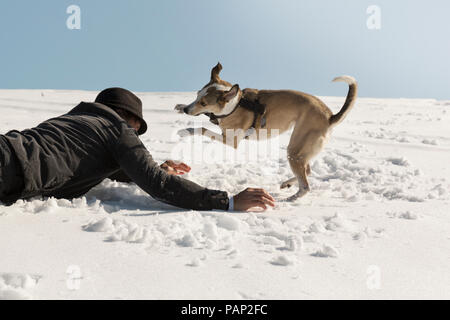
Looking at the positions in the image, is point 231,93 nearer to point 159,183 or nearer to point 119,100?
point 119,100

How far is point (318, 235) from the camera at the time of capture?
233 cm

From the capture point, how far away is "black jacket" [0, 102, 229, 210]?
2568 millimetres

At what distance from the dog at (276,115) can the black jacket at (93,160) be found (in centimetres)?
127

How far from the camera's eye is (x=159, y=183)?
8.73 feet

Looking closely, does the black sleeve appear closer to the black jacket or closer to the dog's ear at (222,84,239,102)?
the black jacket

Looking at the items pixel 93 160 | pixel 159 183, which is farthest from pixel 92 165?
pixel 159 183

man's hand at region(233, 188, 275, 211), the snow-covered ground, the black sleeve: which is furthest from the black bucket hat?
man's hand at region(233, 188, 275, 211)

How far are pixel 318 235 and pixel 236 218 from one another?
52cm

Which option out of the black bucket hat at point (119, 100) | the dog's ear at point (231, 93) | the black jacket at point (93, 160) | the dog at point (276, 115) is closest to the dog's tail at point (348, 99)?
the dog at point (276, 115)

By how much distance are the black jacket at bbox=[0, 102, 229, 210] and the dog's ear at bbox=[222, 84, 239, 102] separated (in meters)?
1.63

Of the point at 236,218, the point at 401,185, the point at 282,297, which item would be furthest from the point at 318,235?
the point at 401,185

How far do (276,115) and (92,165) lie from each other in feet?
6.81

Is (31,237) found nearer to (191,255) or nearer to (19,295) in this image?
(19,295)
